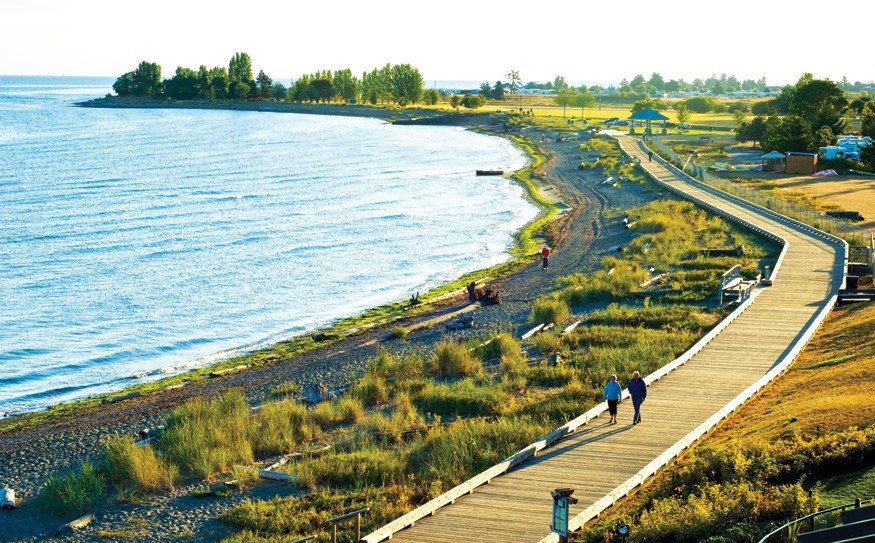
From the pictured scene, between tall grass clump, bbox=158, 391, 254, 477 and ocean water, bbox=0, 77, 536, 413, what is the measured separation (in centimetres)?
729

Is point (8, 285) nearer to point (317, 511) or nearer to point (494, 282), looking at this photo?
point (494, 282)

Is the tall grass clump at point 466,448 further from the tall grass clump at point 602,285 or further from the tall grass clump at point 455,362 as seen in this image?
the tall grass clump at point 602,285

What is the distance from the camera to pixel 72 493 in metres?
17.8

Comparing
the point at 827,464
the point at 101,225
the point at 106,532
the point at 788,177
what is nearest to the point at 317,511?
the point at 106,532

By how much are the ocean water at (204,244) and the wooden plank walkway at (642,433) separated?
16.7 meters

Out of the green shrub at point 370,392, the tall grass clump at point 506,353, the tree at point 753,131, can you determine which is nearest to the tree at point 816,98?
the tree at point 753,131

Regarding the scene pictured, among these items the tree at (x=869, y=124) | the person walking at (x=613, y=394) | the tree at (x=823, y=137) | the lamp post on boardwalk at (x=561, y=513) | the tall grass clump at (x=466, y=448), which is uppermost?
the tree at (x=869, y=124)

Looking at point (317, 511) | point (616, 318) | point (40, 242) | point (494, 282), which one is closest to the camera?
point (317, 511)

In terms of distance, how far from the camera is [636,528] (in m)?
13.2

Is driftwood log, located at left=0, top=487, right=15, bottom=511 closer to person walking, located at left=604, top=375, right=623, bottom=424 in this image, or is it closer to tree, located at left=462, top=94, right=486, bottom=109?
person walking, located at left=604, top=375, right=623, bottom=424

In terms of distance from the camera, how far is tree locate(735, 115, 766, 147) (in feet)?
313

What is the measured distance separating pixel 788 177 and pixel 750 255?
34457mm

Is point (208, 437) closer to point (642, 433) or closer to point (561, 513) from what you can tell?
point (642, 433)

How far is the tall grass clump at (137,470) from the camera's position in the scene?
728 inches
